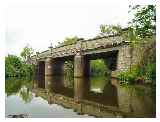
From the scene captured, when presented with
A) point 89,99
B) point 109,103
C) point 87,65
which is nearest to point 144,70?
point 89,99

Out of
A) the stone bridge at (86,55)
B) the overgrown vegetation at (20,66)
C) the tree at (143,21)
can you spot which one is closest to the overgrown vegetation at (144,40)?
the tree at (143,21)

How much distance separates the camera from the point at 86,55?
28.3ft

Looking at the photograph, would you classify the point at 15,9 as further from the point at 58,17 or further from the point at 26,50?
the point at 26,50

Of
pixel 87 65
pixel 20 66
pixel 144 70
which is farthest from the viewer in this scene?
pixel 87 65

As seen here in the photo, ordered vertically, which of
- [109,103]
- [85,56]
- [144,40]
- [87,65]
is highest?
[144,40]

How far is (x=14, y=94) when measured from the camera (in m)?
5.56

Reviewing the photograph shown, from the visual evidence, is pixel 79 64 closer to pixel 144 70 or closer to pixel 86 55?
pixel 86 55

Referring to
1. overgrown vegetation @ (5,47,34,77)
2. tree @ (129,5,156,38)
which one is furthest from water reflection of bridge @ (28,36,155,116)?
tree @ (129,5,156,38)

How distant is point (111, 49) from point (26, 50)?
2.31 meters

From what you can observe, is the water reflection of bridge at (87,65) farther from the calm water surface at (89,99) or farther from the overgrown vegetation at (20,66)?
the overgrown vegetation at (20,66)
